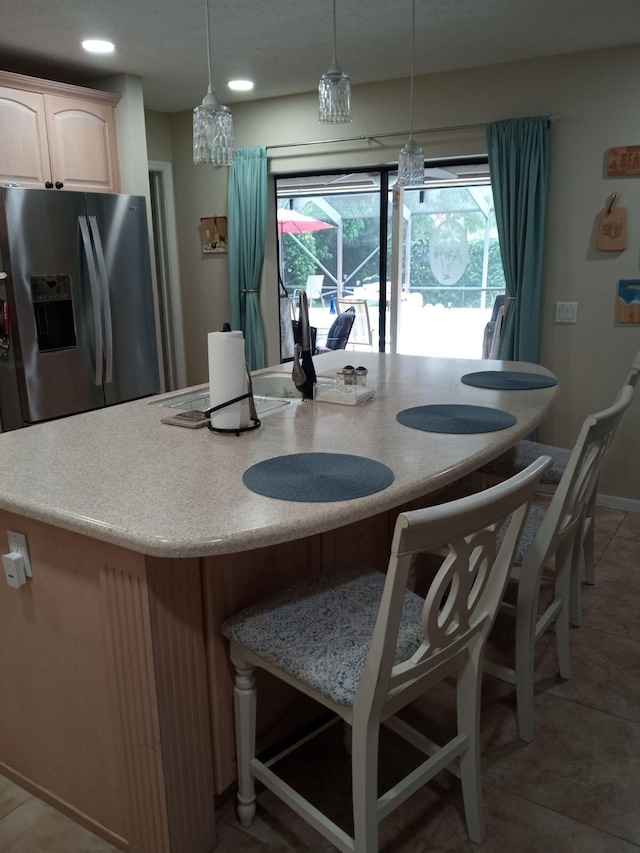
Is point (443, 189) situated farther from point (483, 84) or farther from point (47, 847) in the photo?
point (47, 847)

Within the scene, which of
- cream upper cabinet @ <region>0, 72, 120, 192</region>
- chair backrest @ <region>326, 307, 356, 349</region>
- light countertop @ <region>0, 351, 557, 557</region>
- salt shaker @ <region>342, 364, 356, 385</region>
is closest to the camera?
light countertop @ <region>0, 351, 557, 557</region>

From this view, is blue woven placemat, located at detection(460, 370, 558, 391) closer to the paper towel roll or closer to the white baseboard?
the paper towel roll

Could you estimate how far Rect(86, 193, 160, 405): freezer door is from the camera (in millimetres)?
3865

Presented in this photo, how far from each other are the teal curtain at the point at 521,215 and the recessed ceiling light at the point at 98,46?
7.05 ft

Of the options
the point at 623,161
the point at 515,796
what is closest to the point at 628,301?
the point at 623,161

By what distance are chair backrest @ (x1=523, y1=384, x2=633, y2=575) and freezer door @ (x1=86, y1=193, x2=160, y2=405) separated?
289 centimetres

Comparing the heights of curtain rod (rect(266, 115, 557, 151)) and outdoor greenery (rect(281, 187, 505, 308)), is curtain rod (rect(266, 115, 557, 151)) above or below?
above

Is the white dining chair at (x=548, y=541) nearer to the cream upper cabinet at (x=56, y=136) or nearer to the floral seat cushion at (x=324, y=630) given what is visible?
the floral seat cushion at (x=324, y=630)

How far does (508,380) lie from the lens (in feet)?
8.86

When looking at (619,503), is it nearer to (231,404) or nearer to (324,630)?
(231,404)

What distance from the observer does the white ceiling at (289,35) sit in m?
2.90

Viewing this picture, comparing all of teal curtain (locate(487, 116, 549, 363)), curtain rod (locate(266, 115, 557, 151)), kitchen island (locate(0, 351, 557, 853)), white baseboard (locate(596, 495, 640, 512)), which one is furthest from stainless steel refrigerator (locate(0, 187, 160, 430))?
white baseboard (locate(596, 495, 640, 512))

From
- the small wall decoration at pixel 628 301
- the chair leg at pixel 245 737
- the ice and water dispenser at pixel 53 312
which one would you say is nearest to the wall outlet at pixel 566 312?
the small wall decoration at pixel 628 301

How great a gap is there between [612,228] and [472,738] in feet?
9.94
